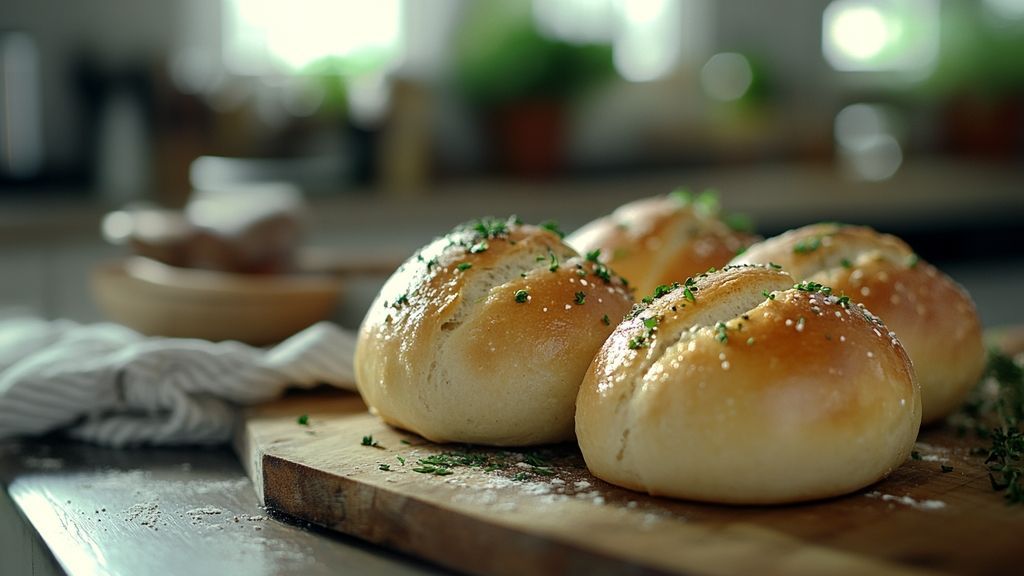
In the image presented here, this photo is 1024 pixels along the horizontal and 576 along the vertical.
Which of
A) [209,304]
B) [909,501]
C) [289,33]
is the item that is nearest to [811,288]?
[909,501]

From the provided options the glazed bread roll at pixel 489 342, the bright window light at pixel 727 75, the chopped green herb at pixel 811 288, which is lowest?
the glazed bread roll at pixel 489 342

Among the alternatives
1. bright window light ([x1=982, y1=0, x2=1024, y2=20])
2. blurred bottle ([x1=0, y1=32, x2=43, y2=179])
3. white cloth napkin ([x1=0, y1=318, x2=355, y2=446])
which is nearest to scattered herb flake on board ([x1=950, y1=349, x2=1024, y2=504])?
white cloth napkin ([x1=0, y1=318, x2=355, y2=446])

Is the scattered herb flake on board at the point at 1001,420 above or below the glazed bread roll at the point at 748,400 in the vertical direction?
below

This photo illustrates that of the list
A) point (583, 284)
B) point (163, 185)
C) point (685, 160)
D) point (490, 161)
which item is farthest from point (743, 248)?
point (685, 160)

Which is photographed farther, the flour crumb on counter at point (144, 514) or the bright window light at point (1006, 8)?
the bright window light at point (1006, 8)

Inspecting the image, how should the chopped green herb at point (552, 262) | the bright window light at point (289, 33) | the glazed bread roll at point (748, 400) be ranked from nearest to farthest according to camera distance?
the glazed bread roll at point (748, 400) → the chopped green herb at point (552, 262) → the bright window light at point (289, 33)

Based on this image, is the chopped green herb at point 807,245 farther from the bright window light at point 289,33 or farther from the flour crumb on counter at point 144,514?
the bright window light at point 289,33

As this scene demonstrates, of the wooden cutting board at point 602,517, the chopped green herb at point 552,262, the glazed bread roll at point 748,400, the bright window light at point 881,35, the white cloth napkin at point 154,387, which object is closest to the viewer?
the wooden cutting board at point 602,517

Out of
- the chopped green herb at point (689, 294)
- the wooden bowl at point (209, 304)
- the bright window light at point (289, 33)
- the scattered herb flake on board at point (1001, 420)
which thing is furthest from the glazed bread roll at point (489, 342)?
the bright window light at point (289, 33)
